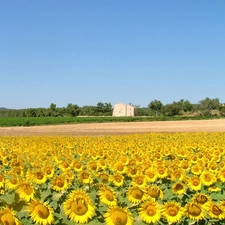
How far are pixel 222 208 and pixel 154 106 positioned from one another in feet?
420

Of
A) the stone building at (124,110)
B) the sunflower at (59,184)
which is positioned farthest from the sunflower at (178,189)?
the stone building at (124,110)

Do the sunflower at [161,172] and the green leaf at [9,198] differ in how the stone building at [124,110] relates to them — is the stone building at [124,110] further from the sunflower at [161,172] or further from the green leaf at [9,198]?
the green leaf at [9,198]

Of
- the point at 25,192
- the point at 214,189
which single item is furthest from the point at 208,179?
the point at 25,192

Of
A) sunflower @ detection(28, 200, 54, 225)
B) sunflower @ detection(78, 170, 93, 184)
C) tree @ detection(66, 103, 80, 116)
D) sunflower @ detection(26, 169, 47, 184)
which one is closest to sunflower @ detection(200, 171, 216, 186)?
sunflower @ detection(78, 170, 93, 184)

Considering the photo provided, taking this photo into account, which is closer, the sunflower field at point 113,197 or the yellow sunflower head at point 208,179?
the sunflower field at point 113,197

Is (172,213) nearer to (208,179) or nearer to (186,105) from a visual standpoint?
(208,179)

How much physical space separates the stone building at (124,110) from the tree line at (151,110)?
2.52 m

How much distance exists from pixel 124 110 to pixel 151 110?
33.2 feet

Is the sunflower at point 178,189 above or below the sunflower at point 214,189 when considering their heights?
above

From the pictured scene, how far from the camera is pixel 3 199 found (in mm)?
3143

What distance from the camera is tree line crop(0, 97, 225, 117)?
111750 millimetres

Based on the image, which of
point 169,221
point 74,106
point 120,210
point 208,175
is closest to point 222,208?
point 169,221

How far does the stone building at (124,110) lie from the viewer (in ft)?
436

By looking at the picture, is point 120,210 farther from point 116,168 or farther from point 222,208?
point 116,168
